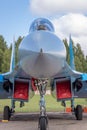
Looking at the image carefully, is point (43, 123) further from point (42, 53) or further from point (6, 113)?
point (6, 113)

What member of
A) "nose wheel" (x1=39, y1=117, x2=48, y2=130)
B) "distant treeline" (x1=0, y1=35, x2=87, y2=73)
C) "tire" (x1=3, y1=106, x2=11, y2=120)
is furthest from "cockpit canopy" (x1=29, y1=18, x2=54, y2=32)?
"distant treeline" (x1=0, y1=35, x2=87, y2=73)

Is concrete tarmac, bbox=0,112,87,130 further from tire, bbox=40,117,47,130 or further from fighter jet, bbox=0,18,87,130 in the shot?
tire, bbox=40,117,47,130

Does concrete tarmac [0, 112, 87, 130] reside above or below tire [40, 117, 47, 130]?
below

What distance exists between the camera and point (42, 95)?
8070mm

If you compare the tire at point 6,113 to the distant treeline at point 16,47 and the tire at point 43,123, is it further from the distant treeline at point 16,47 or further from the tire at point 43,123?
the distant treeline at point 16,47

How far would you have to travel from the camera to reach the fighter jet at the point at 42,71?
6.60 metres

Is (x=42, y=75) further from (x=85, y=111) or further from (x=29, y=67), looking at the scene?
(x=85, y=111)

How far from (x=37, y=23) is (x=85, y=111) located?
27.5ft

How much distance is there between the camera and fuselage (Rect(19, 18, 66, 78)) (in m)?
6.53

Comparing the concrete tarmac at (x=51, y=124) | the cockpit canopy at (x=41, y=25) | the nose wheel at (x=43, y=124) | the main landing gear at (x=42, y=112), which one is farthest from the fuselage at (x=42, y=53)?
the concrete tarmac at (x=51, y=124)

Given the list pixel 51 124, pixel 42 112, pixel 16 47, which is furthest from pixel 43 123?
pixel 16 47

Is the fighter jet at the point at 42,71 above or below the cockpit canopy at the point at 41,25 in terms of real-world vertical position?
below

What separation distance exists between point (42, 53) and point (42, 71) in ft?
1.92

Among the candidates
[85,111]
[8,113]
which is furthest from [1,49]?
[8,113]
